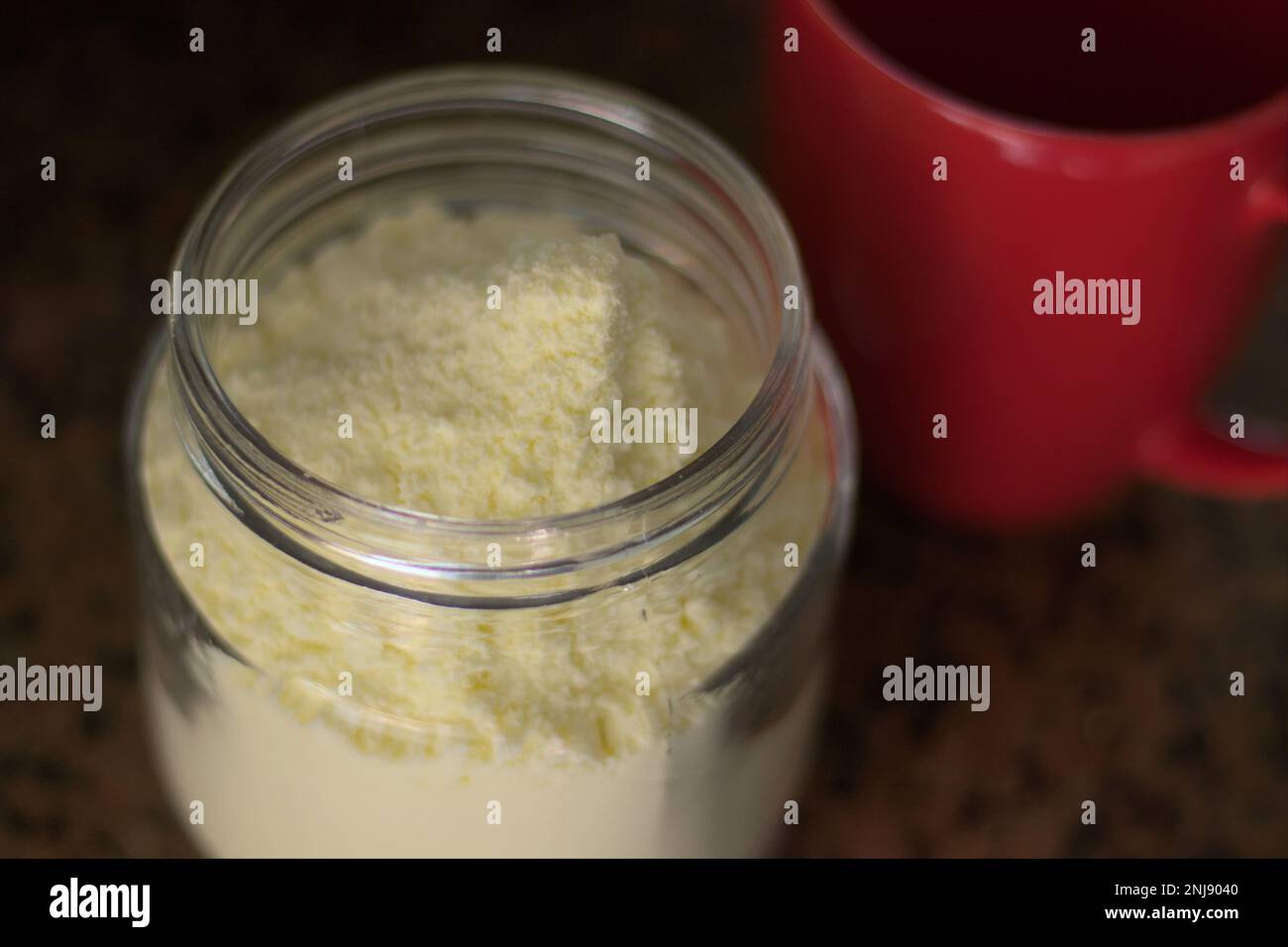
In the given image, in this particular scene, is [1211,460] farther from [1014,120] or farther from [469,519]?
[469,519]

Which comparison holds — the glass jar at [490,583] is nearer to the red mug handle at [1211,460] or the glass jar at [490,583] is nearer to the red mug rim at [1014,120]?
the red mug rim at [1014,120]

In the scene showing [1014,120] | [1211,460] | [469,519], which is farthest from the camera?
[1211,460]

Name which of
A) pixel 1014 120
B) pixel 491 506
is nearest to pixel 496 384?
pixel 491 506

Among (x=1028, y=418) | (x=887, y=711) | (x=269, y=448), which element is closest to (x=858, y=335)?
(x=1028, y=418)

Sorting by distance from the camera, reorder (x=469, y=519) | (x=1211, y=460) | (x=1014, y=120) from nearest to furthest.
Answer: (x=469, y=519) < (x=1014, y=120) < (x=1211, y=460)

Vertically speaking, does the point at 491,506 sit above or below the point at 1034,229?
below

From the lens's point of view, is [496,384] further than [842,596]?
No

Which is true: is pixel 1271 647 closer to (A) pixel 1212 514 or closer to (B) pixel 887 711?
(A) pixel 1212 514
